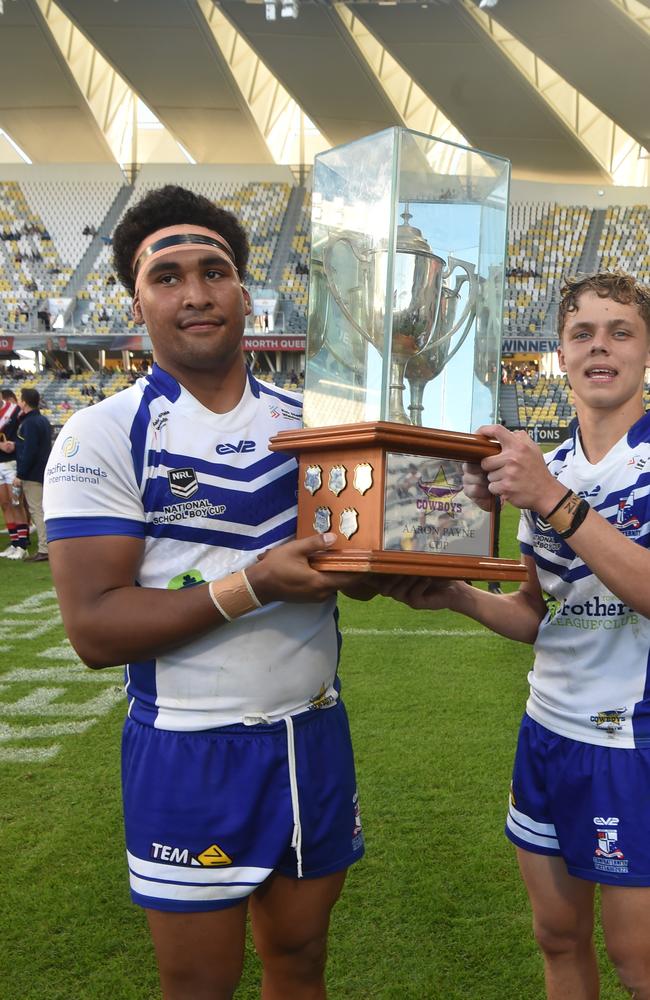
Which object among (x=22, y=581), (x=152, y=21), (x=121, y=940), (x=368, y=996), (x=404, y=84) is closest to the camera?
(x=368, y=996)

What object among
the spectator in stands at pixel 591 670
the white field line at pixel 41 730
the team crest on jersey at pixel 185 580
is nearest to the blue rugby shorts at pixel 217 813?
the team crest on jersey at pixel 185 580

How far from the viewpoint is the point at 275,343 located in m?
29.2

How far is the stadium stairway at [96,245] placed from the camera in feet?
108

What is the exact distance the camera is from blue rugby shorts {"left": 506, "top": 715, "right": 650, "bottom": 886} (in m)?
1.68

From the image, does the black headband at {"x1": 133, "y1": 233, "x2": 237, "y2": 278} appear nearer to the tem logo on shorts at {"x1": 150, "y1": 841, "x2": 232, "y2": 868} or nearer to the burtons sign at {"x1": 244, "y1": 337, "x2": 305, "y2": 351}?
the tem logo on shorts at {"x1": 150, "y1": 841, "x2": 232, "y2": 868}

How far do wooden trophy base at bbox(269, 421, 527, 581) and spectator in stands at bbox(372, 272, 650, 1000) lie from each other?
86 mm

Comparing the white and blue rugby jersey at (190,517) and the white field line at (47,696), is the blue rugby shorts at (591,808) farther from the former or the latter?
the white field line at (47,696)

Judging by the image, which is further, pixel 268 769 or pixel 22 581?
pixel 22 581

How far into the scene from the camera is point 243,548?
5.23ft

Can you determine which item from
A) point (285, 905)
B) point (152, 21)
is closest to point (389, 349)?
point (285, 905)

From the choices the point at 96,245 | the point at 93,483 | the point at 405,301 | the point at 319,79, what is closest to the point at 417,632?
the point at 405,301

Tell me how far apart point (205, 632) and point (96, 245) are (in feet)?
115

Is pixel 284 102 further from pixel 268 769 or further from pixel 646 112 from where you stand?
pixel 268 769

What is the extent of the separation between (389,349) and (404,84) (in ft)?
115
